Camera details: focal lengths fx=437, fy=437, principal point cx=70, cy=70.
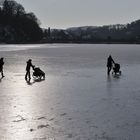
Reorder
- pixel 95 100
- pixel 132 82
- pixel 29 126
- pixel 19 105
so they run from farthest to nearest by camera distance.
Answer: pixel 132 82 < pixel 95 100 < pixel 19 105 < pixel 29 126

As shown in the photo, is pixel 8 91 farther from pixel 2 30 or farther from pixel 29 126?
pixel 2 30

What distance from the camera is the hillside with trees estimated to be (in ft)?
619

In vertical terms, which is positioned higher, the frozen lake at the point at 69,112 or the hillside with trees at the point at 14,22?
the hillside with trees at the point at 14,22

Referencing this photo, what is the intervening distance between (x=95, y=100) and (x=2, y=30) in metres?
173

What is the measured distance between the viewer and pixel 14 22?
192 m

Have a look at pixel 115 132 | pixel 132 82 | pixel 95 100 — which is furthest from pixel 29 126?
pixel 132 82

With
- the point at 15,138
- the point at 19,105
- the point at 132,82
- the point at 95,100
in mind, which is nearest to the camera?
the point at 15,138

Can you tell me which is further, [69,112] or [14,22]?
[14,22]

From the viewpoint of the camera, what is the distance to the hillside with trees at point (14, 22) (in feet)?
619

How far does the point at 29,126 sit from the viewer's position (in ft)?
43.5

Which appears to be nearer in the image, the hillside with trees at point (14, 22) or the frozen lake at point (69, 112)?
the frozen lake at point (69, 112)

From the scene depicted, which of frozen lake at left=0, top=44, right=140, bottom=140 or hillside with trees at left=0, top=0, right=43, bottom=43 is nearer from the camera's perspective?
frozen lake at left=0, top=44, right=140, bottom=140

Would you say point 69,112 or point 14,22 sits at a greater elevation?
point 14,22

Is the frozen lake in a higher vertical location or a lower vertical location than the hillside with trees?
lower
